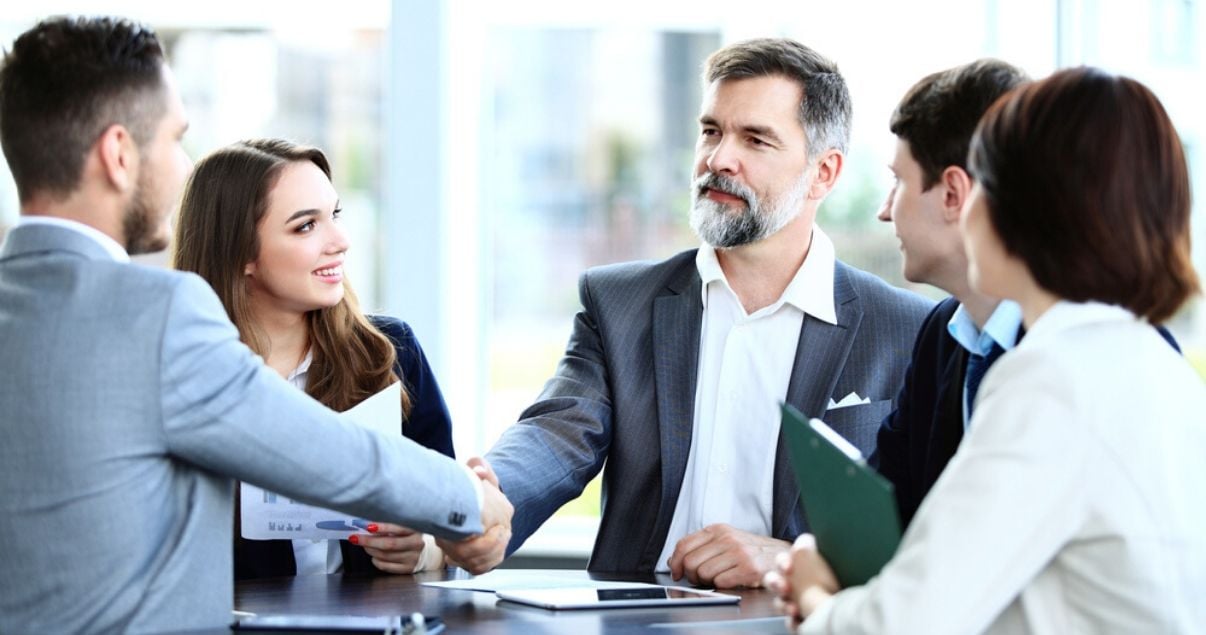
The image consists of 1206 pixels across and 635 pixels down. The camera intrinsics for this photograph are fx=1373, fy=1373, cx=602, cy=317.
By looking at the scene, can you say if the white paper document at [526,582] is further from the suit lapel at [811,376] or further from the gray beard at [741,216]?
the gray beard at [741,216]

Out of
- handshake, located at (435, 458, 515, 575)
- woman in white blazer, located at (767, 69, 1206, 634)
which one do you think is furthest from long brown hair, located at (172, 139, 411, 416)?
woman in white blazer, located at (767, 69, 1206, 634)

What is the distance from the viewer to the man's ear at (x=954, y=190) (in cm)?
217

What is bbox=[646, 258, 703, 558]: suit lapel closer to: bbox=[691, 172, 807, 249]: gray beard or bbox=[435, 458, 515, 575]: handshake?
bbox=[691, 172, 807, 249]: gray beard

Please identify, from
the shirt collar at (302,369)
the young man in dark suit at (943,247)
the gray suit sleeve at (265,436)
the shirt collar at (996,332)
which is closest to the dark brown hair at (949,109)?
the young man in dark suit at (943,247)

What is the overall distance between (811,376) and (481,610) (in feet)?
3.45

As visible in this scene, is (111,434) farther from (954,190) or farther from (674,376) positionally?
(674,376)

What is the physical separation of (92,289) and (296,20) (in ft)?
11.0

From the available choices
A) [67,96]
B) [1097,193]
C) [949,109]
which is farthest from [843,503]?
[67,96]

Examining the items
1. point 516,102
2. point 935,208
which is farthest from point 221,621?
point 516,102

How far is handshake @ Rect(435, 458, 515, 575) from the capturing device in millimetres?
2322

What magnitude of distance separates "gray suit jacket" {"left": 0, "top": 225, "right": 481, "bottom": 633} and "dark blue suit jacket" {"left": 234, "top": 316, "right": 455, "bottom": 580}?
37.3 inches

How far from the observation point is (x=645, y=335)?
3.01 m

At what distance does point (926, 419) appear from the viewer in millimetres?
2463

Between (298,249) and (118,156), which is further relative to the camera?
(298,249)
